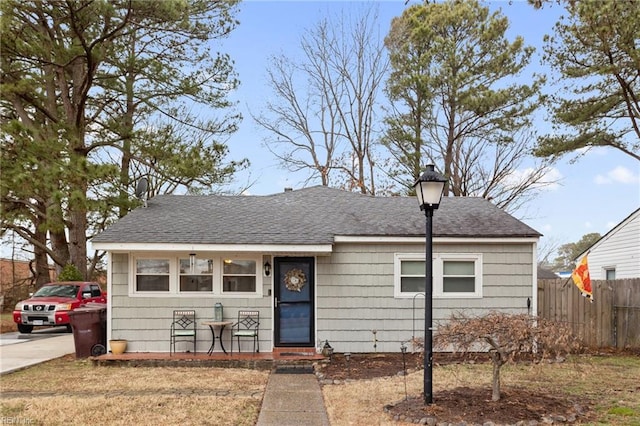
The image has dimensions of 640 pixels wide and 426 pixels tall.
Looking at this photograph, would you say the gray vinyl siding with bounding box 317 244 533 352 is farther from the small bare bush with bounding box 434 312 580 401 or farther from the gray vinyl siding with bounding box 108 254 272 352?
the small bare bush with bounding box 434 312 580 401

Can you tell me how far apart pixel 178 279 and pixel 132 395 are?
3.44 metres

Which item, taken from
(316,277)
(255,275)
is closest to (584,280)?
(316,277)

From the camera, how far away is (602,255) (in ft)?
58.3

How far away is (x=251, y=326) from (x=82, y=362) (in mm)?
3159

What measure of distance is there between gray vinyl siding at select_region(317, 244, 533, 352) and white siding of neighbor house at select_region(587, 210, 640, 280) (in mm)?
7215

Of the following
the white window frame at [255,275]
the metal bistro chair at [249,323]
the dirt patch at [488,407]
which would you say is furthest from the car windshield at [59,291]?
the dirt patch at [488,407]

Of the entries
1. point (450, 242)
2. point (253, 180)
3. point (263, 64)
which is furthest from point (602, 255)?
point (263, 64)

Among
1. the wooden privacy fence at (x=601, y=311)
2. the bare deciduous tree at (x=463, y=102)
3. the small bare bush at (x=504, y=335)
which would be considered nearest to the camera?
the small bare bush at (x=504, y=335)

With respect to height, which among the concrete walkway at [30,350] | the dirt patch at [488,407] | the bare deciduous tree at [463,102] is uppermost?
the bare deciduous tree at [463,102]

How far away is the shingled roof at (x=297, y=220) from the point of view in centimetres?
1011

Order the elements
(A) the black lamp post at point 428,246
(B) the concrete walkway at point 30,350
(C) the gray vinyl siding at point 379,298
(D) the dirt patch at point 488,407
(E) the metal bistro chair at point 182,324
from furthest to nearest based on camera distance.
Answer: (C) the gray vinyl siding at point 379,298 < (E) the metal bistro chair at point 182,324 < (B) the concrete walkway at point 30,350 < (A) the black lamp post at point 428,246 < (D) the dirt patch at point 488,407

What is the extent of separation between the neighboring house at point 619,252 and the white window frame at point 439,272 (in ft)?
25.1

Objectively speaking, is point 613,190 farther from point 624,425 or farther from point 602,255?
point 624,425

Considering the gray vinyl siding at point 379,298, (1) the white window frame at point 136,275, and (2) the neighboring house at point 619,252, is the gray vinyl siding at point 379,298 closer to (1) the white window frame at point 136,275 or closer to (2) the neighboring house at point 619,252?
(1) the white window frame at point 136,275
